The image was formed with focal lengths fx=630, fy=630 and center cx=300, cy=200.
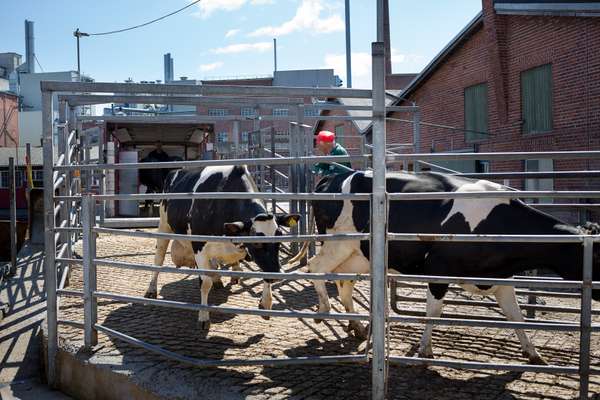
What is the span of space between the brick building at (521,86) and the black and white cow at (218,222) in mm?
10297

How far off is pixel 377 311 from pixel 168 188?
5341mm

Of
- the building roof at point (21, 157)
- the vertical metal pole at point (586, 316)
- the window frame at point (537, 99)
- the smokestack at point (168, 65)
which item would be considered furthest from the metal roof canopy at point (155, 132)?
the smokestack at point (168, 65)

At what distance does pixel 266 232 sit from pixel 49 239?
82.1 inches

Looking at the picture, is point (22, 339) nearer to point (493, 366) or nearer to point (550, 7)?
point (493, 366)

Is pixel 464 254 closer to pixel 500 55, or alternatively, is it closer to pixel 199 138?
pixel 199 138

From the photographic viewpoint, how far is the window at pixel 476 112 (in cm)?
2134

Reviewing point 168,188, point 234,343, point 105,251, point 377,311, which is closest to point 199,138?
point 105,251

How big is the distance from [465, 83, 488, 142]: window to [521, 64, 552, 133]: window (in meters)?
1.87

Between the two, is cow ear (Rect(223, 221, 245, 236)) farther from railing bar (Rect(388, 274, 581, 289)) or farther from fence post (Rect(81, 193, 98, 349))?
railing bar (Rect(388, 274, 581, 289))

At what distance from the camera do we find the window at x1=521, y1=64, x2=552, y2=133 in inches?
715

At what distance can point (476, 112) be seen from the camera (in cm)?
2186

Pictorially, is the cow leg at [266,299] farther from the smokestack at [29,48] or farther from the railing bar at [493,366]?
the smokestack at [29,48]

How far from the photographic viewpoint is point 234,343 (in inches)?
241

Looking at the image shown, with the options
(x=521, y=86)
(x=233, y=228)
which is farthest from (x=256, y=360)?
(x=521, y=86)
